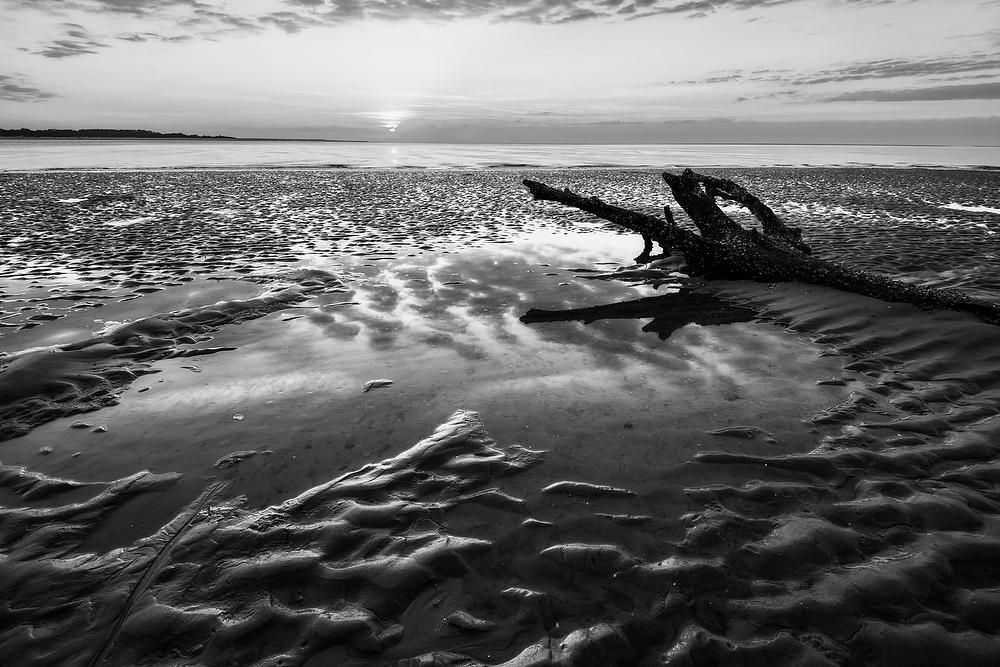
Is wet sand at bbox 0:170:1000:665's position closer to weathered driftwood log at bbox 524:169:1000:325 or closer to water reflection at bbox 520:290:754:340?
water reflection at bbox 520:290:754:340

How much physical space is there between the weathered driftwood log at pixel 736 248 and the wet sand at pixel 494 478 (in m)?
0.33

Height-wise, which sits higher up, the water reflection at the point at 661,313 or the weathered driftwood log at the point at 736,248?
the weathered driftwood log at the point at 736,248

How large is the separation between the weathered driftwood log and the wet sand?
33 cm

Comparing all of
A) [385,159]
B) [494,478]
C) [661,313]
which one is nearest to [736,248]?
[661,313]

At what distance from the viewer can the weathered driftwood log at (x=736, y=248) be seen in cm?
756

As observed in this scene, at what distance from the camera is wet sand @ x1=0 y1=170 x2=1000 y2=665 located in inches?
108

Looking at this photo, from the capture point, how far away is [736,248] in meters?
9.87

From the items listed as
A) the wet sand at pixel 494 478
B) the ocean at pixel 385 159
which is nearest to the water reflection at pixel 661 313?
the wet sand at pixel 494 478

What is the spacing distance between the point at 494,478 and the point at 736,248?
Result: 26.0ft

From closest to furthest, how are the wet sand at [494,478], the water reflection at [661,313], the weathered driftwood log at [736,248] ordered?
the wet sand at [494,478], the weathered driftwood log at [736,248], the water reflection at [661,313]

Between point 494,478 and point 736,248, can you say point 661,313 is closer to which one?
point 736,248

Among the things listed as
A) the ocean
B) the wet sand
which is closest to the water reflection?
the wet sand

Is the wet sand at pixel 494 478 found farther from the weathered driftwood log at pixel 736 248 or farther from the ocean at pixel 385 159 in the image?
the ocean at pixel 385 159

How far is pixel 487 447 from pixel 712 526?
75.2 inches
